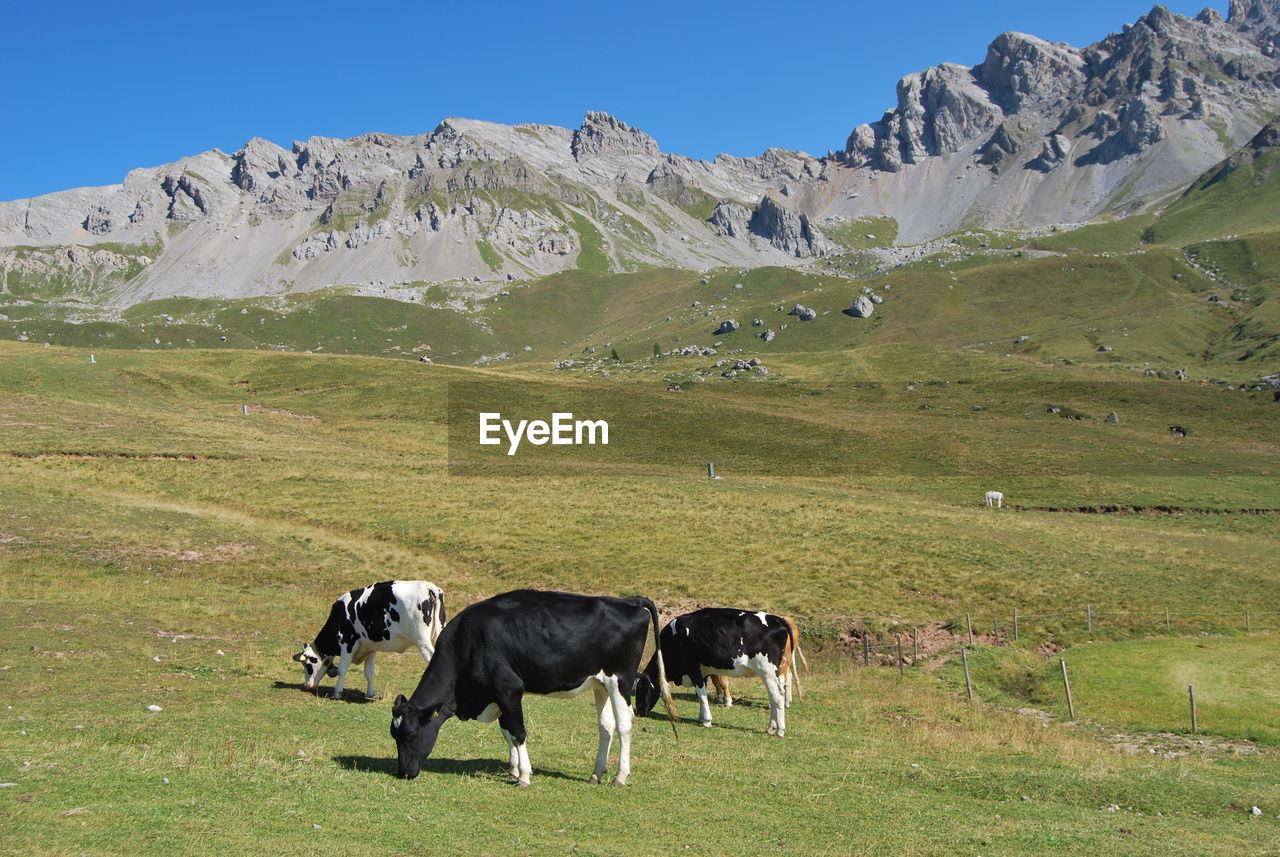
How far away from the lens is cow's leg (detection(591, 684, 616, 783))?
46.9ft

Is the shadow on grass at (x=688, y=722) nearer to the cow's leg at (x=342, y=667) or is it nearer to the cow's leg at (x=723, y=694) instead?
the cow's leg at (x=723, y=694)

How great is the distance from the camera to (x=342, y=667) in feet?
67.4

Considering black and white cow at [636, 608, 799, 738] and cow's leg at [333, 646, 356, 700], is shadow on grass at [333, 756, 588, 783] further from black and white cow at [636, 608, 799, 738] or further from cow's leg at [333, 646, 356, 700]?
black and white cow at [636, 608, 799, 738]

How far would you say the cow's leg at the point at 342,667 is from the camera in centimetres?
2028

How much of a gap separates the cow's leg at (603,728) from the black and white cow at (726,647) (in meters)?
6.87

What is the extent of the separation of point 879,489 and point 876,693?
49266 mm

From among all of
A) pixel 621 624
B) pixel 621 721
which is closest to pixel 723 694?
pixel 621 721

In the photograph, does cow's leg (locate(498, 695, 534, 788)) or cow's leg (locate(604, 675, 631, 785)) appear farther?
cow's leg (locate(604, 675, 631, 785))

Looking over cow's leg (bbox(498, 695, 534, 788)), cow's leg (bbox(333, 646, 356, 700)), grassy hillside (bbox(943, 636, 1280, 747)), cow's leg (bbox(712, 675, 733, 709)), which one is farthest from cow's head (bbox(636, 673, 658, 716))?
grassy hillside (bbox(943, 636, 1280, 747))

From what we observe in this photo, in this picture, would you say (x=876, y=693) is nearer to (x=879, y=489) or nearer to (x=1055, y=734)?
(x=1055, y=734)

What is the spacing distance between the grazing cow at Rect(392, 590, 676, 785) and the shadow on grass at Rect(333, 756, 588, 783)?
0.60 metres

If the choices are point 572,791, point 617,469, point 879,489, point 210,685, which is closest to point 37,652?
point 210,685

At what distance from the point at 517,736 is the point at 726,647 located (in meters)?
9.59

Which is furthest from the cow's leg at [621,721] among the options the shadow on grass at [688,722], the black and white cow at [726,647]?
the black and white cow at [726,647]
